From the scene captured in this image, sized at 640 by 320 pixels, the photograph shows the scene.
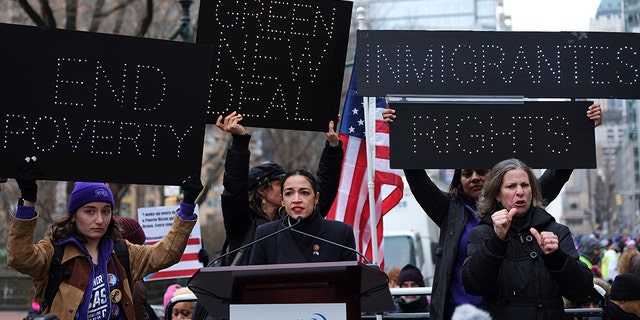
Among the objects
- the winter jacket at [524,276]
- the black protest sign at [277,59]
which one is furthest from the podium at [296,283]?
the black protest sign at [277,59]

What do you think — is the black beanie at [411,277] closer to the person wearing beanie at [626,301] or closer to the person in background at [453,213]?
the person wearing beanie at [626,301]

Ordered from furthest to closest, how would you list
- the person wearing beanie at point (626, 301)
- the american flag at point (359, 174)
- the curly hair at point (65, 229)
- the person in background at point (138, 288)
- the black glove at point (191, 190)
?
1. the american flag at point (359, 174)
2. the person wearing beanie at point (626, 301)
3. the person in background at point (138, 288)
4. the black glove at point (191, 190)
5. the curly hair at point (65, 229)

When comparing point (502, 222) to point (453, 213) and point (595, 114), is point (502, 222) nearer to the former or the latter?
point (453, 213)

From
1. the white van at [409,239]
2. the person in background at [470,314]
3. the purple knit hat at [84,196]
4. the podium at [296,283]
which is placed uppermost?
the white van at [409,239]

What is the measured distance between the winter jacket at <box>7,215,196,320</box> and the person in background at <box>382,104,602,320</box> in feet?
5.26

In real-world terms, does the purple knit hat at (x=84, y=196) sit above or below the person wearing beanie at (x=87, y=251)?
above

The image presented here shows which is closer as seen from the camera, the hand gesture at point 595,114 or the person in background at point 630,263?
the hand gesture at point 595,114

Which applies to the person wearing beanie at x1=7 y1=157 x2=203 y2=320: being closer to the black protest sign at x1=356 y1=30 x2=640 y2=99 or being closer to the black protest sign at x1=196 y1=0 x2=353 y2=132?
the black protest sign at x1=196 y1=0 x2=353 y2=132

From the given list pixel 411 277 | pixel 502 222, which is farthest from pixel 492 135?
pixel 411 277

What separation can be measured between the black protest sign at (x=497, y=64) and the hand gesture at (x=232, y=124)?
0.89 metres

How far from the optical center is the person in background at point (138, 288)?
656 centimetres

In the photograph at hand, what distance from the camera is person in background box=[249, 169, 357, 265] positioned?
607 cm

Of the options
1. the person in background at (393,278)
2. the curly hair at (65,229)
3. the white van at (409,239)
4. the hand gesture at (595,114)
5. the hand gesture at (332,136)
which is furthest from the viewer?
the white van at (409,239)

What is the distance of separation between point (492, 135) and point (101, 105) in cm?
262
